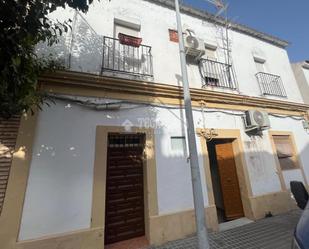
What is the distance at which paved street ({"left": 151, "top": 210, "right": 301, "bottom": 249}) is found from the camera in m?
4.23

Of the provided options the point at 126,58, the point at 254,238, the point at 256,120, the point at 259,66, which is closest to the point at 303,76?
the point at 259,66

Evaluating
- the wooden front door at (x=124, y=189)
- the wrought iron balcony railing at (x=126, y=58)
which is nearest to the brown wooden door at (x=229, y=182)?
the wooden front door at (x=124, y=189)

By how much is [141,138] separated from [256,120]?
394 cm

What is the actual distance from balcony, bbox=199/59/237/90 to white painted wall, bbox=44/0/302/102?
252 millimetres

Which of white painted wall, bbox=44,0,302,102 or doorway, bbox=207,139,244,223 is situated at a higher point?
white painted wall, bbox=44,0,302,102

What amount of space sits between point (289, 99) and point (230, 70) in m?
3.25

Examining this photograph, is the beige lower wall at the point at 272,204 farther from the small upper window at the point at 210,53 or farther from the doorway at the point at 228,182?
the small upper window at the point at 210,53

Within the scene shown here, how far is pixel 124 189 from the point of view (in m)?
4.81

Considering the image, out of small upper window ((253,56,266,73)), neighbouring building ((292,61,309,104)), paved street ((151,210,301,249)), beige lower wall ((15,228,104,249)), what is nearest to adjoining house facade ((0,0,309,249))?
beige lower wall ((15,228,104,249))

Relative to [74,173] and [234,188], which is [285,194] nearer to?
[234,188]

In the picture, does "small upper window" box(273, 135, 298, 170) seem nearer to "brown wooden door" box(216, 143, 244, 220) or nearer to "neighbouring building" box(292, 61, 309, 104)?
"brown wooden door" box(216, 143, 244, 220)

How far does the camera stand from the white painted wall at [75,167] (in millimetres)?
3674

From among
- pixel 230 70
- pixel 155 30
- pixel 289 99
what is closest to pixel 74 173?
pixel 155 30

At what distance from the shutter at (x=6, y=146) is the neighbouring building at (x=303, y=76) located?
11.3 meters
